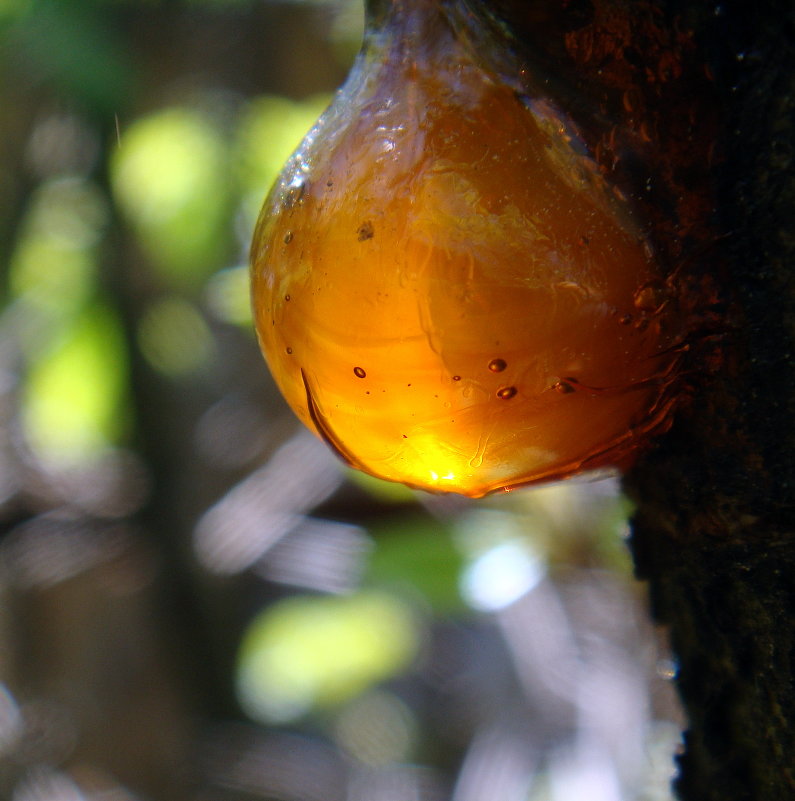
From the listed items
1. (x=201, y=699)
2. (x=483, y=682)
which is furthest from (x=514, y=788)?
(x=201, y=699)

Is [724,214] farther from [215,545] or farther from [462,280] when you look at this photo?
[215,545]

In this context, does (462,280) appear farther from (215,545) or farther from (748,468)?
(215,545)

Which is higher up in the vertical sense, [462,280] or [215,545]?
[462,280]

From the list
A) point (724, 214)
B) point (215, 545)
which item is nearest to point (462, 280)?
point (724, 214)

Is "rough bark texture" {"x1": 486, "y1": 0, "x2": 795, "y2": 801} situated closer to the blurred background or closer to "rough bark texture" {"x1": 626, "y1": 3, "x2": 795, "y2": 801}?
"rough bark texture" {"x1": 626, "y1": 3, "x2": 795, "y2": 801}

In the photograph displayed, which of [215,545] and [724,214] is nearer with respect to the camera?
[724,214]

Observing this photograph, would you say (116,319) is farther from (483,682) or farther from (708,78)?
(708,78)

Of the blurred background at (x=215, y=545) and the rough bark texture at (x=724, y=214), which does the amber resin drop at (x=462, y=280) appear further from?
the blurred background at (x=215, y=545)
